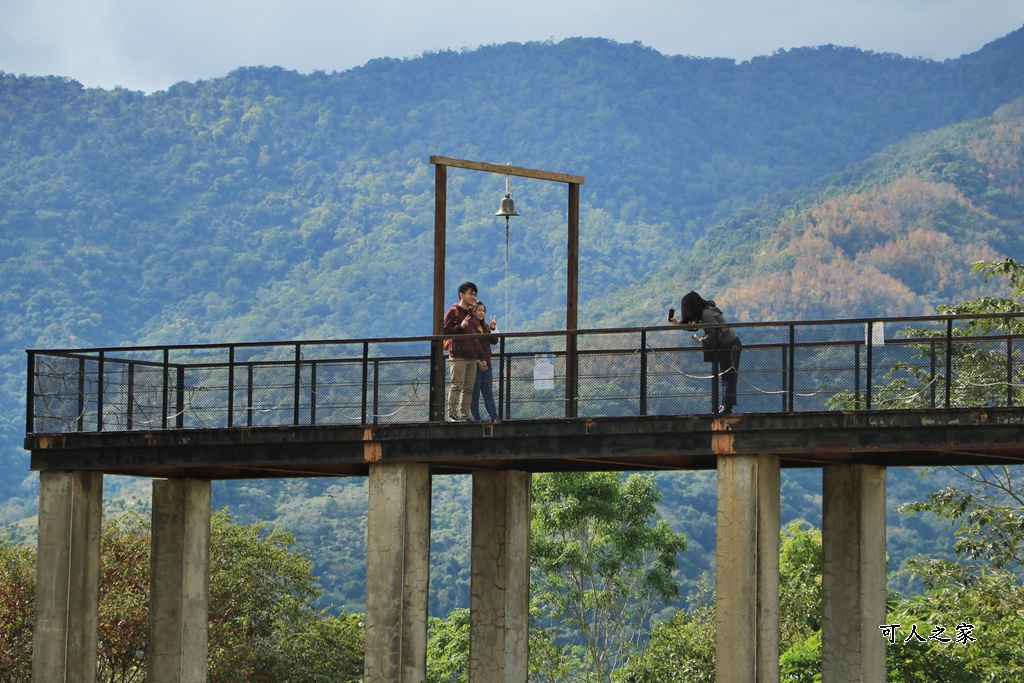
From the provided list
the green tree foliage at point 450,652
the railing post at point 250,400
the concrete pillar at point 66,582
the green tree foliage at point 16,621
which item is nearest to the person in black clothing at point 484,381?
the railing post at point 250,400

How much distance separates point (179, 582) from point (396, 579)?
19.2 ft

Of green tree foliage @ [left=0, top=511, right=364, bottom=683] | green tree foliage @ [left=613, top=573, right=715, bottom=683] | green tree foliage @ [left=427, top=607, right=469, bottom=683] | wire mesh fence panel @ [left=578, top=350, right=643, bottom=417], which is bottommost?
green tree foliage @ [left=427, top=607, right=469, bottom=683]

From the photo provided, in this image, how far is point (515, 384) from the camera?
83.1 ft

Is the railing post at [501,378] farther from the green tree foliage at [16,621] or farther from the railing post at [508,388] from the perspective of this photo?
the green tree foliage at [16,621]

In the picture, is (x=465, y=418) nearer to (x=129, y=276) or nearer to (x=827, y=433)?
(x=827, y=433)

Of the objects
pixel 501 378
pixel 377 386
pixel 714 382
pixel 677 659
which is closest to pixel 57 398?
pixel 377 386

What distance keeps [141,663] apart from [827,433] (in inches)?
1183

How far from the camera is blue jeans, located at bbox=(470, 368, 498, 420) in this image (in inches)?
1005

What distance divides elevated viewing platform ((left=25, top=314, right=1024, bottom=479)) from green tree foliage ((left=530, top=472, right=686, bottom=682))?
26004 millimetres

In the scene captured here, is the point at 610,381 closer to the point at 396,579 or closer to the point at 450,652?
the point at 396,579

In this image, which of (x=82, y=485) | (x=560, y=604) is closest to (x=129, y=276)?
(x=560, y=604)

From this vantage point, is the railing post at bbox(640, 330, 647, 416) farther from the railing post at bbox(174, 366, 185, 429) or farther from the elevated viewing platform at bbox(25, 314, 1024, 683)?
the railing post at bbox(174, 366, 185, 429)

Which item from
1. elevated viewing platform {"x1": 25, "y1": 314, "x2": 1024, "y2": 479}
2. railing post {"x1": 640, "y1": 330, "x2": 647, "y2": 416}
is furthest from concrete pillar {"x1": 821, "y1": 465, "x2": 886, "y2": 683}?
railing post {"x1": 640, "y1": 330, "x2": 647, "y2": 416}

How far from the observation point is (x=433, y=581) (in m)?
125
